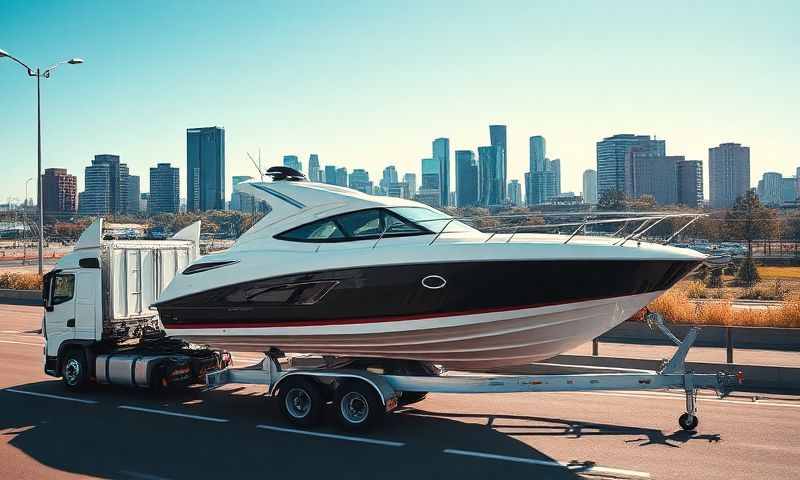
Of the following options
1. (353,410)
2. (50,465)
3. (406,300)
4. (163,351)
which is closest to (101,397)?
(163,351)

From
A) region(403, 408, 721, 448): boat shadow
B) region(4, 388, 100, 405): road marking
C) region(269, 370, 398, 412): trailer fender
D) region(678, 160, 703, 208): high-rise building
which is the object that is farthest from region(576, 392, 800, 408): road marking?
region(678, 160, 703, 208): high-rise building

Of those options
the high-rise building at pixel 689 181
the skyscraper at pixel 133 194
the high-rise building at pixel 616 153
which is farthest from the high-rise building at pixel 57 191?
the high-rise building at pixel 689 181

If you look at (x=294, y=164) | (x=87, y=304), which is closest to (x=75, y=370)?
(x=87, y=304)

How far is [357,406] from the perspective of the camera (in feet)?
29.2

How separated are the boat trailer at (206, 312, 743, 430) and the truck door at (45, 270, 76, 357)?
4.18 m

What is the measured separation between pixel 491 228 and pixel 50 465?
6.13 metres

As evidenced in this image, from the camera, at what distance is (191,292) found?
10.1m

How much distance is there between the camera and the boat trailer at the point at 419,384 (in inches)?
325

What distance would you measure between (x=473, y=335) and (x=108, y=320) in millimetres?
6573

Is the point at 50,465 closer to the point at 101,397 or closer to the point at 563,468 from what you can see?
the point at 101,397

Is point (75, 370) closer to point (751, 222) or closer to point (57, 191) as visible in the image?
point (751, 222)

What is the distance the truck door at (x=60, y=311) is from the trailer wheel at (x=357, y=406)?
546 cm

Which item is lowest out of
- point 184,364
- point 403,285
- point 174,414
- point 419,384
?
point 174,414

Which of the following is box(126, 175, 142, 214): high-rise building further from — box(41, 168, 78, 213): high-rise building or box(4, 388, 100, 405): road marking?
box(4, 388, 100, 405): road marking
